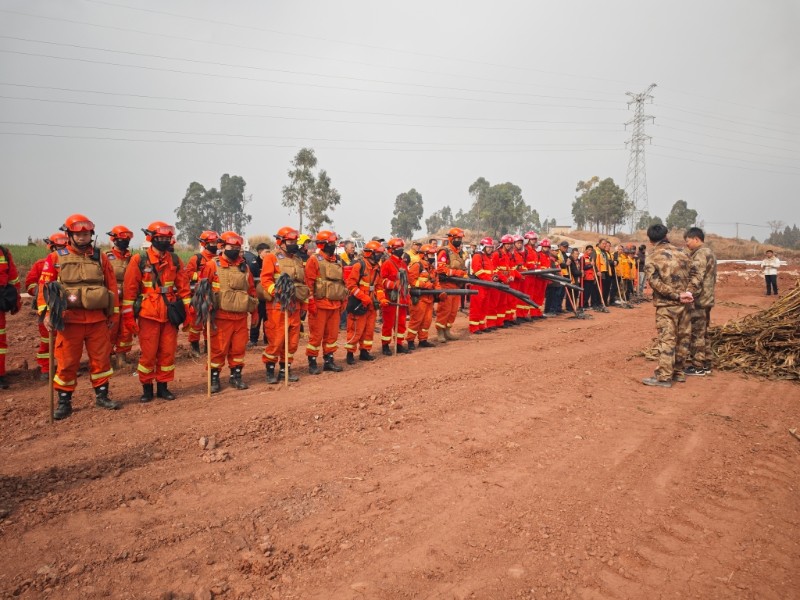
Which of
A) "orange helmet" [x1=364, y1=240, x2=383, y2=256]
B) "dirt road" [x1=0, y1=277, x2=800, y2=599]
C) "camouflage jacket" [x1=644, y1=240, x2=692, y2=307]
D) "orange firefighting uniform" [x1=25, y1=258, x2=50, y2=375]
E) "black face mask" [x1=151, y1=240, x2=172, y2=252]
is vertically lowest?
"dirt road" [x1=0, y1=277, x2=800, y2=599]

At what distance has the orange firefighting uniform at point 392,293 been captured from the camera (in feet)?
32.1

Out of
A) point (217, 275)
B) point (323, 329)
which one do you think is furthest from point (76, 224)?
point (323, 329)

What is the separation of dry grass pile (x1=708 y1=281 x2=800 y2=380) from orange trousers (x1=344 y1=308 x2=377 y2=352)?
601cm

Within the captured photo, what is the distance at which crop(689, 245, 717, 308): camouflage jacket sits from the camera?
7586 millimetres

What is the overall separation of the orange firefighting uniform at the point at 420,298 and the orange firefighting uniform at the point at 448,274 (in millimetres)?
536

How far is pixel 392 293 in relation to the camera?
386 inches

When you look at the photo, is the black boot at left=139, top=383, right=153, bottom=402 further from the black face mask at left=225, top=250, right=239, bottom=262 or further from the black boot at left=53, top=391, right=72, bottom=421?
the black face mask at left=225, top=250, right=239, bottom=262

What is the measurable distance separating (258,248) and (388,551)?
9097 mm

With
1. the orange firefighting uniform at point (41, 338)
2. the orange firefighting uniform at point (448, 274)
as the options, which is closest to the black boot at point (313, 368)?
the orange firefighting uniform at point (448, 274)

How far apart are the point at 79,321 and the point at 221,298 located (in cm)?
178

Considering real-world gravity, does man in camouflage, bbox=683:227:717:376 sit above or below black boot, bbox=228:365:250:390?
above

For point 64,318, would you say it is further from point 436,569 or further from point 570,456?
point 570,456

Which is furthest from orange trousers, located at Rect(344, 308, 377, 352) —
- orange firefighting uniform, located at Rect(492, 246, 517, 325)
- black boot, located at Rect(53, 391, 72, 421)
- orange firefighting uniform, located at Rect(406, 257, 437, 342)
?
orange firefighting uniform, located at Rect(492, 246, 517, 325)

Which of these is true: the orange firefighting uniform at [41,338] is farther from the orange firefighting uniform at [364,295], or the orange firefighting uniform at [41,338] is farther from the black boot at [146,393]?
the orange firefighting uniform at [364,295]
